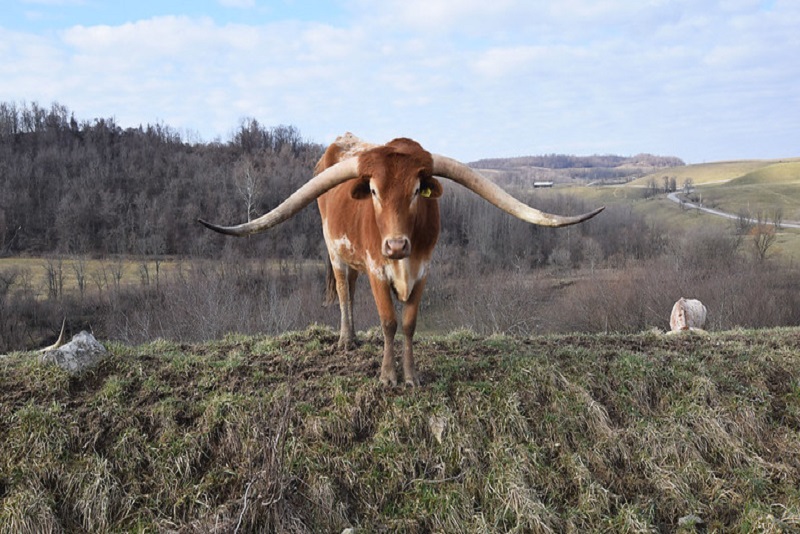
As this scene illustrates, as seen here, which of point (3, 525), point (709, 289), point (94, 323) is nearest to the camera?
point (3, 525)

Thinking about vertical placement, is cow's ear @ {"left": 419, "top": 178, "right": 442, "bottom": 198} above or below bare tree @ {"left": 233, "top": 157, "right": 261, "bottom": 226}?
below

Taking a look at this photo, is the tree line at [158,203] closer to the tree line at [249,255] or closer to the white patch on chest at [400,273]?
the tree line at [249,255]

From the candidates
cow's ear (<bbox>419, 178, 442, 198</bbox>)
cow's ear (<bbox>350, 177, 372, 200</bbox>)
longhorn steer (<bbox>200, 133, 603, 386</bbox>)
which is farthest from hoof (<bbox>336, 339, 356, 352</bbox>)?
cow's ear (<bbox>419, 178, 442, 198</bbox>)

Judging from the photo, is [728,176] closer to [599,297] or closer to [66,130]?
[599,297]

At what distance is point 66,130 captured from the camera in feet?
316

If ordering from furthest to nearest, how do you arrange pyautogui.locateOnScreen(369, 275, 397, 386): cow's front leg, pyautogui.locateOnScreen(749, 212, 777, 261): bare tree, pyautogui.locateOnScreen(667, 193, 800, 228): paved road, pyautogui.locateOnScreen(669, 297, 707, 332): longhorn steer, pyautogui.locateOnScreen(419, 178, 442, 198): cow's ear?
pyautogui.locateOnScreen(667, 193, 800, 228): paved road, pyautogui.locateOnScreen(749, 212, 777, 261): bare tree, pyautogui.locateOnScreen(669, 297, 707, 332): longhorn steer, pyautogui.locateOnScreen(369, 275, 397, 386): cow's front leg, pyautogui.locateOnScreen(419, 178, 442, 198): cow's ear

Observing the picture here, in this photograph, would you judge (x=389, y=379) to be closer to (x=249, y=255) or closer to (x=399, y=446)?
(x=399, y=446)

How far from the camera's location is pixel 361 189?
6148mm

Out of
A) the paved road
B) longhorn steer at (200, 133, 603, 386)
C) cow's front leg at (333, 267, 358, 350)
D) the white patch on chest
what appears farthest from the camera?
the paved road

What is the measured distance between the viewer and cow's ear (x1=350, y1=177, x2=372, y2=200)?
20.1 feet

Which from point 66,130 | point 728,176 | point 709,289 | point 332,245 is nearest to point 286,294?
point 709,289

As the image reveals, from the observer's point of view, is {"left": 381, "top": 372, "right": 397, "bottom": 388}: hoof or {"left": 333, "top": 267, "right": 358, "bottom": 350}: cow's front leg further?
{"left": 333, "top": 267, "right": 358, "bottom": 350}: cow's front leg

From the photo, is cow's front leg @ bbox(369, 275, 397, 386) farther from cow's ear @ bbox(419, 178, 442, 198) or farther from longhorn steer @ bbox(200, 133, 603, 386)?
cow's ear @ bbox(419, 178, 442, 198)

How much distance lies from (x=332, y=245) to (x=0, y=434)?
14.5 feet
